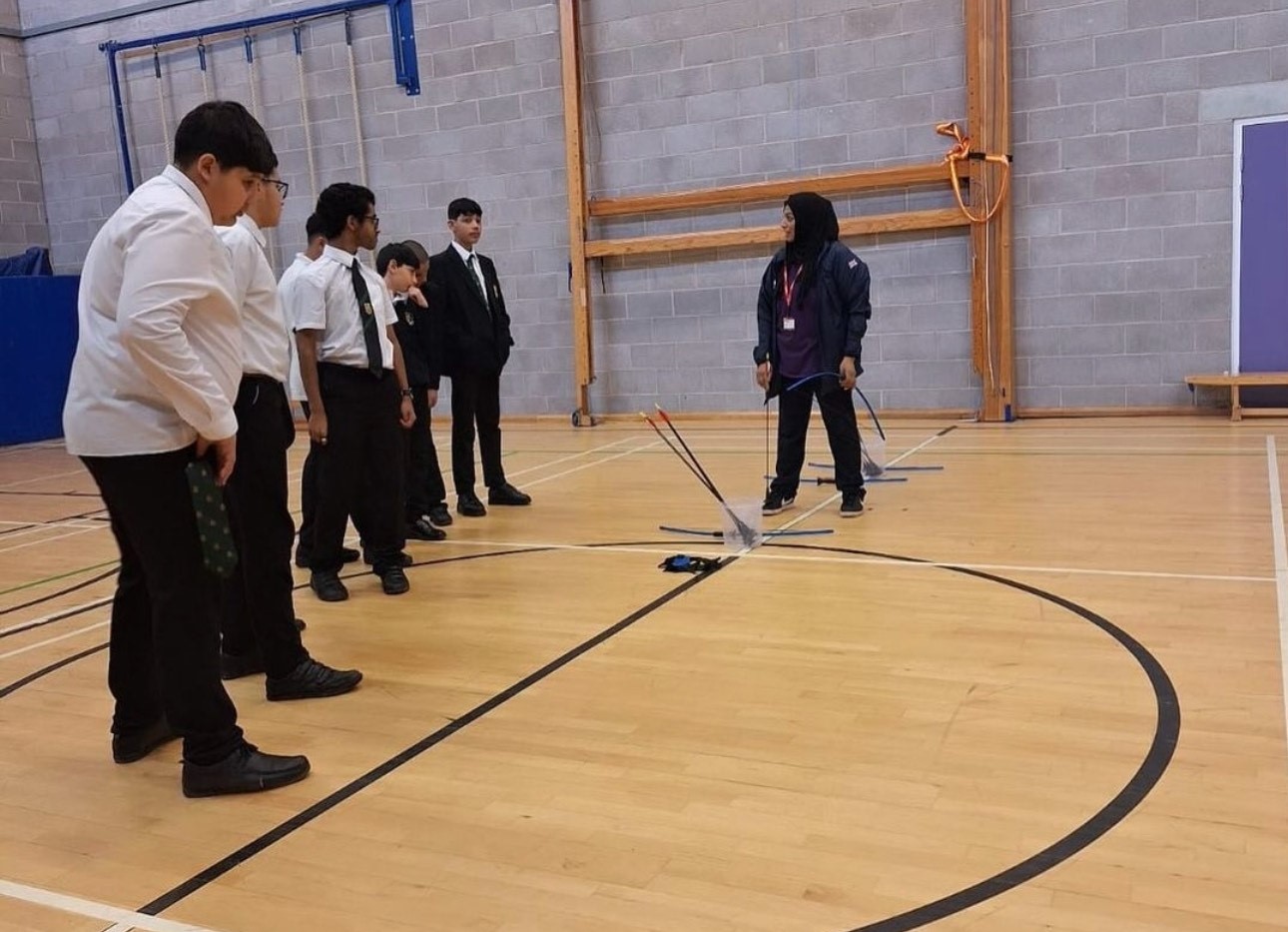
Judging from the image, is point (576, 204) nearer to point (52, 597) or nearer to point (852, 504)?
point (852, 504)

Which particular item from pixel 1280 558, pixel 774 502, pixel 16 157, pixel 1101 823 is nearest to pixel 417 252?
pixel 774 502

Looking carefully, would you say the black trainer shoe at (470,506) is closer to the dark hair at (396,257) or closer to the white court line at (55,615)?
the dark hair at (396,257)

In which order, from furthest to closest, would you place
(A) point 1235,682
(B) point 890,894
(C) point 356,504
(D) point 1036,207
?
1. (D) point 1036,207
2. (C) point 356,504
3. (A) point 1235,682
4. (B) point 890,894

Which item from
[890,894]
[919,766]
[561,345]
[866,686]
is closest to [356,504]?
[866,686]

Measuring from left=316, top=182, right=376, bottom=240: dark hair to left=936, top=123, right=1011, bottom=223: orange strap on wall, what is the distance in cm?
535

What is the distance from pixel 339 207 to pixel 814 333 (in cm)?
215

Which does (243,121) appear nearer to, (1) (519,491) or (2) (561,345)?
(1) (519,491)

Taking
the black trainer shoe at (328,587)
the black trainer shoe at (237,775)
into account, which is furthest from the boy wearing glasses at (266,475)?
the black trainer shoe at (328,587)

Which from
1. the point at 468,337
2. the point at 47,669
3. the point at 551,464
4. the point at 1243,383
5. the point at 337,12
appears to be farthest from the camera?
the point at 337,12

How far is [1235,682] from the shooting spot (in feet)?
8.66

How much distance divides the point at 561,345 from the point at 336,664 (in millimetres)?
6588

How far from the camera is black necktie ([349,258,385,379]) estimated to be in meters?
3.66

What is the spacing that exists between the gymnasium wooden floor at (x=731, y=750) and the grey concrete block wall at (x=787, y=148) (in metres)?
3.71

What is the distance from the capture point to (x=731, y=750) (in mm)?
2412
